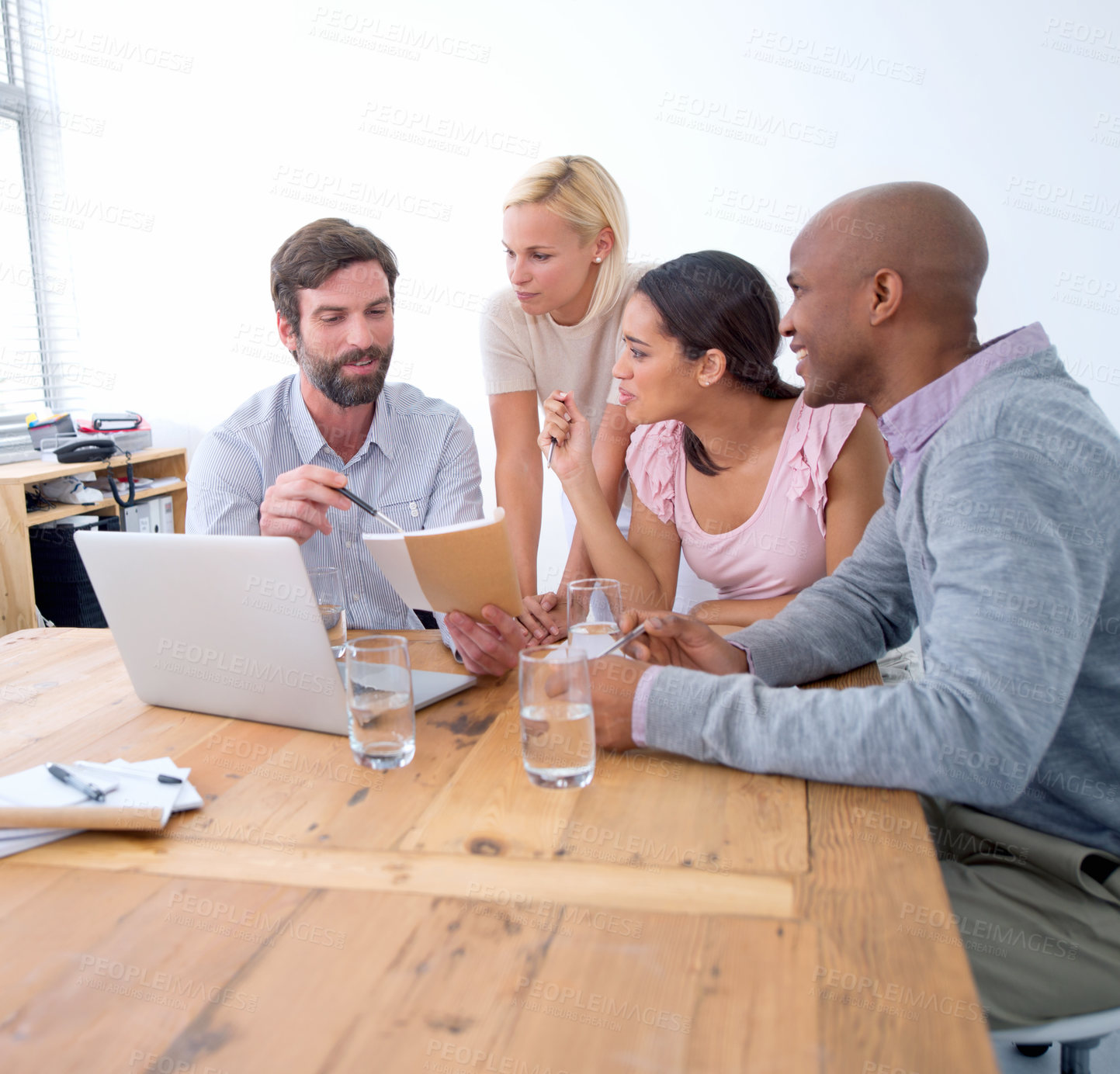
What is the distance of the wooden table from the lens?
0.63m

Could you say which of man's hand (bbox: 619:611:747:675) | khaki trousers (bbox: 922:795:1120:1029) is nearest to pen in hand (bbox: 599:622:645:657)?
man's hand (bbox: 619:611:747:675)

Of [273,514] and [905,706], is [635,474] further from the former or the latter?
[905,706]

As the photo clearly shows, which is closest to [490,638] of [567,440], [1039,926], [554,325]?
[1039,926]

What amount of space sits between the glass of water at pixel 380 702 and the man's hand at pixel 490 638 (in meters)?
0.27

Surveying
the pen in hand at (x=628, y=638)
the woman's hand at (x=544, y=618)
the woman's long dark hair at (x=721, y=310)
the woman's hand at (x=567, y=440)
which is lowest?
the woman's hand at (x=544, y=618)

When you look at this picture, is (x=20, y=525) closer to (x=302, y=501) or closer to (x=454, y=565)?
(x=302, y=501)

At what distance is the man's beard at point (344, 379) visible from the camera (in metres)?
1.97

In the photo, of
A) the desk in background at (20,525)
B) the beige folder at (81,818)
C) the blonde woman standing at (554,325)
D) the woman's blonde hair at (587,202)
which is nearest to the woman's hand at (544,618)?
the blonde woman standing at (554,325)

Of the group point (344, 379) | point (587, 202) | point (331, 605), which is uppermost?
point (587, 202)

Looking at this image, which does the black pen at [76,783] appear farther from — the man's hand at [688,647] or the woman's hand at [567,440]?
the woman's hand at [567,440]

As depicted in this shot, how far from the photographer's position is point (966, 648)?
0.94m

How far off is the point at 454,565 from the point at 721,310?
3.06 feet

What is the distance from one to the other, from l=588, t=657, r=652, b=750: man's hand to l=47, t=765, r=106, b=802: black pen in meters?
0.52

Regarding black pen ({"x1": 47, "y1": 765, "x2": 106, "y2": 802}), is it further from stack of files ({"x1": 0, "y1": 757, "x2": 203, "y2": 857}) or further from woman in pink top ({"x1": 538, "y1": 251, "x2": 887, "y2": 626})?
woman in pink top ({"x1": 538, "y1": 251, "x2": 887, "y2": 626})
